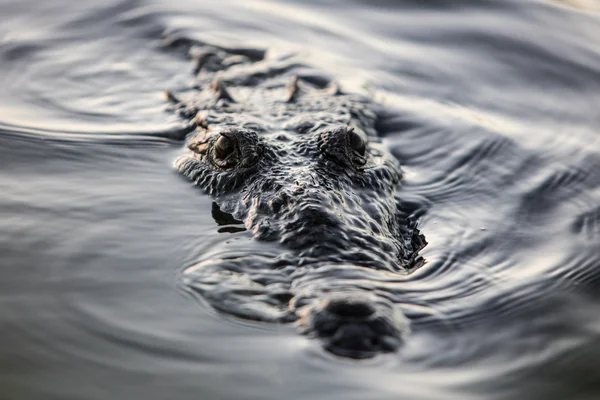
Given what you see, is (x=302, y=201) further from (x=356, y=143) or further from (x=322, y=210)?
(x=356, y=143)

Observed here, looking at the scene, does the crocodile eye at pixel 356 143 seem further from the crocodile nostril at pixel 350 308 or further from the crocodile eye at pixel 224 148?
the crocodile nostril at pixel 350 308

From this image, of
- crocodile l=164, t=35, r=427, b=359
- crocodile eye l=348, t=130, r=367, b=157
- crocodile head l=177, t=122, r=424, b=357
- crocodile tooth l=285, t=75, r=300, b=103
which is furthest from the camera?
crocodile tooth l=285, t=75, r=300, b=103

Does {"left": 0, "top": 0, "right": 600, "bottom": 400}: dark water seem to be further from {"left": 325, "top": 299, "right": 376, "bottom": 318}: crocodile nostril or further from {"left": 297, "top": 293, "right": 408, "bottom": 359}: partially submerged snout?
{"left": 325, "top": 299, "right": 376, "bottom": 318}: crocodile nostril

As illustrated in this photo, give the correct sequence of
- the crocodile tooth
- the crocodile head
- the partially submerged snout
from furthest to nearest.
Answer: the crocodile tooth → the crocodile head → the partially submerged snout

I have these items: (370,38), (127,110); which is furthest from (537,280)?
(370,38)

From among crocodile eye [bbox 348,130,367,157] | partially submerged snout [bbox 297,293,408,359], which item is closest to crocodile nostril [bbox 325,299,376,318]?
partially submerged snout [bbox 297,293,408,359]

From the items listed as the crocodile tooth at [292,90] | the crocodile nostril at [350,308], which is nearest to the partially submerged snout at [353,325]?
the crocodile nostril at [350,308]
